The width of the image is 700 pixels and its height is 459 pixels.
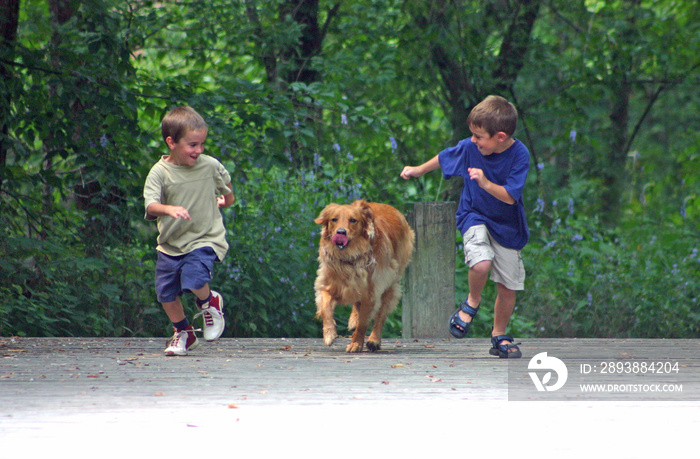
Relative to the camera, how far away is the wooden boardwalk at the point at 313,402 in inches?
113

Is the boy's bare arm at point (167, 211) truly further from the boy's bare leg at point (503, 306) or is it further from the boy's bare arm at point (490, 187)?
the boy's bare leg at point (503, 306)

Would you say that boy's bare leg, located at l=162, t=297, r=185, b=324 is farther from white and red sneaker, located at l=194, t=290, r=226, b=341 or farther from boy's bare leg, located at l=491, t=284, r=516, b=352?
boy's bare leg, located at l=491, t=284, r=516, b=352

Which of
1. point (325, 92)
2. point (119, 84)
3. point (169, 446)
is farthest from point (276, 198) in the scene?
point (169, 446)

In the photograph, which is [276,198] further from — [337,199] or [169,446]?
[169,446]

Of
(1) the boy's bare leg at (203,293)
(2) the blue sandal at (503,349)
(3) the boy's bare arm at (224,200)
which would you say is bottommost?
(2) the blue sandal at (503,349)

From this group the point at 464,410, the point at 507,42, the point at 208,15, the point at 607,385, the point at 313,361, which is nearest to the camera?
the point at 464,410

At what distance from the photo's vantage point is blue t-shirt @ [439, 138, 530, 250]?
16.8 ft

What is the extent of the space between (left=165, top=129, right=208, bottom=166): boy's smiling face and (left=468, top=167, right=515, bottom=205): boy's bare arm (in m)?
1.71

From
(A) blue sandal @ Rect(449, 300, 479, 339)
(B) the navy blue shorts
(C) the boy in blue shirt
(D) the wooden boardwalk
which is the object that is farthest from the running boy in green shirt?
(A) blue sandal @ Rect(449, 300, 479, 339)

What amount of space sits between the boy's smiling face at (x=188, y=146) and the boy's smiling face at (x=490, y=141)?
1.72 meters

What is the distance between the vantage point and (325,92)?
8.05 meters

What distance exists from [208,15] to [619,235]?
6448mm

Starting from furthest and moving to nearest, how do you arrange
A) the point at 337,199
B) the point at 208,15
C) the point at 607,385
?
the point at 208,15 → the point at 337,199 → the point at 607,385

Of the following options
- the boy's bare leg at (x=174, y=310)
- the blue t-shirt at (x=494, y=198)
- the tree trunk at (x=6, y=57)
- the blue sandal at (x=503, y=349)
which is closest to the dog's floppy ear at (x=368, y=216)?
the blue t-shirt at (x=494, y=198)
